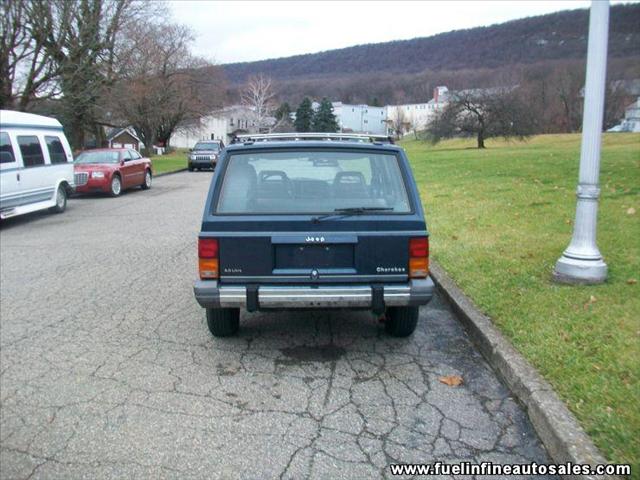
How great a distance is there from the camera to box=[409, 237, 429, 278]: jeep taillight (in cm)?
426

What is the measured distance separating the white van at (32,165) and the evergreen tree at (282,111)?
77.5m

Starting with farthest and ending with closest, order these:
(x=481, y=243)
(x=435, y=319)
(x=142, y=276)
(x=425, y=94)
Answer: (x=425, y=94), (x=481, y=243), (x=142, y=276), (x=435, y=319)

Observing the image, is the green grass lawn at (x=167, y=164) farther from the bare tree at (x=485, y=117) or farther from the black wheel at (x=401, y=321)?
the black wheel at (x=401, y=321)

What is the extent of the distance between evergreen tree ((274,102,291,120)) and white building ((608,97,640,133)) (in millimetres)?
52879

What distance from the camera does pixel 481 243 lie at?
8.00m

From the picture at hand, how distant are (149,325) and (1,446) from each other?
2143 mm

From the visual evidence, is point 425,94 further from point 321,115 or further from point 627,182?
point 627,182

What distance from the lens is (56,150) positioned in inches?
547

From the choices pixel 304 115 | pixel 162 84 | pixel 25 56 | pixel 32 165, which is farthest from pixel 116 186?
pixel 304 115

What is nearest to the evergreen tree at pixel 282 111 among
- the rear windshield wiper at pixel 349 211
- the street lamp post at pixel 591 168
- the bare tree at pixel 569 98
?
the bare tree at pixel 569 98

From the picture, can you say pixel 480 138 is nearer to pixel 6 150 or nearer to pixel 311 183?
pixel 6 150

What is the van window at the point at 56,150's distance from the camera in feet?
44.6

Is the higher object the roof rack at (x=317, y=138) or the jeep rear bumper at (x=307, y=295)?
the roof rack at (x=317, y=138)

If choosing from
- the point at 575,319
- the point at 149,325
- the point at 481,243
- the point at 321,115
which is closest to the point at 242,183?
the point at 149,325
